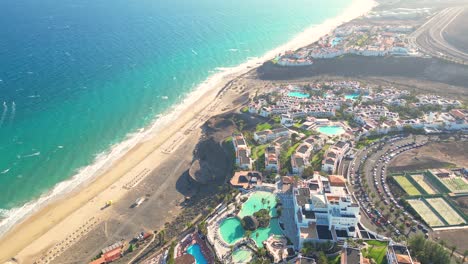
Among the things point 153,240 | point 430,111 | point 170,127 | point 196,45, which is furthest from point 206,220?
point 196,45

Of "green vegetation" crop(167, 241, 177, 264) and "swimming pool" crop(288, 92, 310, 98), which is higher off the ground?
"green vegetation" crop(167, 241, 177, 264)

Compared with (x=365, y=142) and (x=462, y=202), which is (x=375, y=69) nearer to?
(x=365, y=142)

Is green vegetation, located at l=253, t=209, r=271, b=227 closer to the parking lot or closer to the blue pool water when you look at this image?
the parking lot

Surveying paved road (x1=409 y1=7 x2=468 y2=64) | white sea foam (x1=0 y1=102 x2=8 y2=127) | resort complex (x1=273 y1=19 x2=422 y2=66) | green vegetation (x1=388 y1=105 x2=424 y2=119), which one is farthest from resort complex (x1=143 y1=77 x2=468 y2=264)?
white sea foam (x1=0 y1=102 x2=8 y2=127)

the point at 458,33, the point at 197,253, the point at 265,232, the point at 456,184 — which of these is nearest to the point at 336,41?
the point at 458,33

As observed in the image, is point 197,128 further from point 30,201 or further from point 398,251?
point 398,251

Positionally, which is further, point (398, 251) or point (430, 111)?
point (430, 111)
